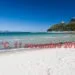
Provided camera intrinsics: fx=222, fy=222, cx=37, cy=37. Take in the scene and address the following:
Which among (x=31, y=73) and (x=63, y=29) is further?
(x=63, y=29)

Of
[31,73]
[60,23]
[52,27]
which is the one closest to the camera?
[31,73]

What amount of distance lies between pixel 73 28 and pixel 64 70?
9546 cm

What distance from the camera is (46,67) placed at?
9289 millimetres

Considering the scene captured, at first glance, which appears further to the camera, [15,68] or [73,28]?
[73,28]

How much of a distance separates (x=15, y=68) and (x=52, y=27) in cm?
11281

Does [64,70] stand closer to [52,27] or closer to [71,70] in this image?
[71,70]

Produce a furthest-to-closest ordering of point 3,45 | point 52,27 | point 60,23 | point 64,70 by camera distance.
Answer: point 52,27 → point 60,23 → point 3,45 → point 64,70

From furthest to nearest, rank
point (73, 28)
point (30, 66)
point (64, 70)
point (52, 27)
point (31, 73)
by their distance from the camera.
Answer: point (52, 27), point (73, 28), point (30, 66), point (64, 70), point (31, 73)

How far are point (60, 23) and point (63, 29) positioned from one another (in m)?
3.80

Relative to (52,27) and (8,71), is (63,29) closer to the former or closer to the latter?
(52,27)

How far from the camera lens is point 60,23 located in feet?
363

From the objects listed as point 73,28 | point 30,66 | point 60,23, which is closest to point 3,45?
point 30,66

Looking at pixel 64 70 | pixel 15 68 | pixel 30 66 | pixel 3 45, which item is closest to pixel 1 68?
pixel 15 68

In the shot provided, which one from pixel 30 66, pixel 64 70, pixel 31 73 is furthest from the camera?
pixel 30 66
